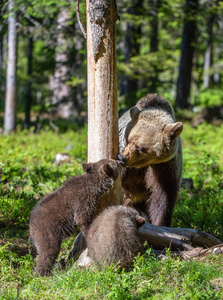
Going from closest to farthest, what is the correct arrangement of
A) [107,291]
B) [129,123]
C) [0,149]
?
[107,291] < [129,123] < [0,149]

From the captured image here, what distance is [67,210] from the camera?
15.2 ft

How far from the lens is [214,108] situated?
1905cm

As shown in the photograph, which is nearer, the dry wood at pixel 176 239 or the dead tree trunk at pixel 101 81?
the dead tree trunk at pixel 101 81

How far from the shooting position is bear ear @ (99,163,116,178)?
15.6 ft

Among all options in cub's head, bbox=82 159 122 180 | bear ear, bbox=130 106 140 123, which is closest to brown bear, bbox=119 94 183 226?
bear ear, bbox=130 106 140 123

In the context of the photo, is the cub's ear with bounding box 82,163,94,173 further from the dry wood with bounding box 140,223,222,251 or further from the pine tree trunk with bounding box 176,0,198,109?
the pine tree trunk with bounding box 176,0,198,109

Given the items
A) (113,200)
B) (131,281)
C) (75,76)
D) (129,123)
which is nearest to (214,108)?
(75,76)

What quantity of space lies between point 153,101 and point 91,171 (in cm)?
217

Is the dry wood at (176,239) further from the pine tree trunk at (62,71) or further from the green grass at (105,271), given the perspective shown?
the pine tree trunk at (62,71)

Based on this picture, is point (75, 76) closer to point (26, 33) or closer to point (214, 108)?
point (26, 33)

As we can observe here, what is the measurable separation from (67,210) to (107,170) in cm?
75

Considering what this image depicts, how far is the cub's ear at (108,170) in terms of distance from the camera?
15.6 feet

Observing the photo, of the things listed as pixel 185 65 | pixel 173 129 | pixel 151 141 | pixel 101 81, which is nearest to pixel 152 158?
pixel 151 141

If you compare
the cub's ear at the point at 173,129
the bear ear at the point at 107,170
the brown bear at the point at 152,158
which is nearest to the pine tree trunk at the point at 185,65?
the brown bear at the point at 152,158
